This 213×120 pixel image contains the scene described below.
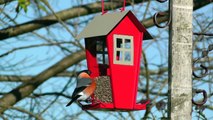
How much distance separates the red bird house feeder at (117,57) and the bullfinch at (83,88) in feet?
0.20

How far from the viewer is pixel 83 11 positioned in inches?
385

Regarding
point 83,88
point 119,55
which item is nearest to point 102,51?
point 119,55

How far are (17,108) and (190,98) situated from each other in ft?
14.2

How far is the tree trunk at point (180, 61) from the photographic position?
4.27 m

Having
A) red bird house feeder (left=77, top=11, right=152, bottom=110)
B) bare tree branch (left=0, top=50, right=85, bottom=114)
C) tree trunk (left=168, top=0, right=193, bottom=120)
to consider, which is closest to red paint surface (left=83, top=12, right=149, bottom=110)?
red bird house feeder (left=77, top=11, right=152, bottom=110)

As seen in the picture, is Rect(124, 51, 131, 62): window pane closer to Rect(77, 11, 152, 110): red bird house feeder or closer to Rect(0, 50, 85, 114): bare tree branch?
Rect(77, 11, 152, 110): red bird house feeder

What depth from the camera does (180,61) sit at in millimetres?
4301

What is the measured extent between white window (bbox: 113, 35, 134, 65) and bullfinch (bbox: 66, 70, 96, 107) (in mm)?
252

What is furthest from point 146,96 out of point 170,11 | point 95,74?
point 170,11

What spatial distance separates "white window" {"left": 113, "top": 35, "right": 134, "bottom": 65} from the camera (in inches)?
197

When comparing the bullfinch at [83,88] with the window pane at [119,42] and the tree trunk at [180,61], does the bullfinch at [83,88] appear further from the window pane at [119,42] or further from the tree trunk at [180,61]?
the tree trunk at [180,61]

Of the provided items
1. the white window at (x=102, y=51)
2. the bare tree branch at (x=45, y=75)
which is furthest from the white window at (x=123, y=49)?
the bare tree branch at (x=45, y=75)

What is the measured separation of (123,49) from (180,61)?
30.7 inches

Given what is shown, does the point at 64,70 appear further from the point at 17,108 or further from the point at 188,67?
the point at 188,67
